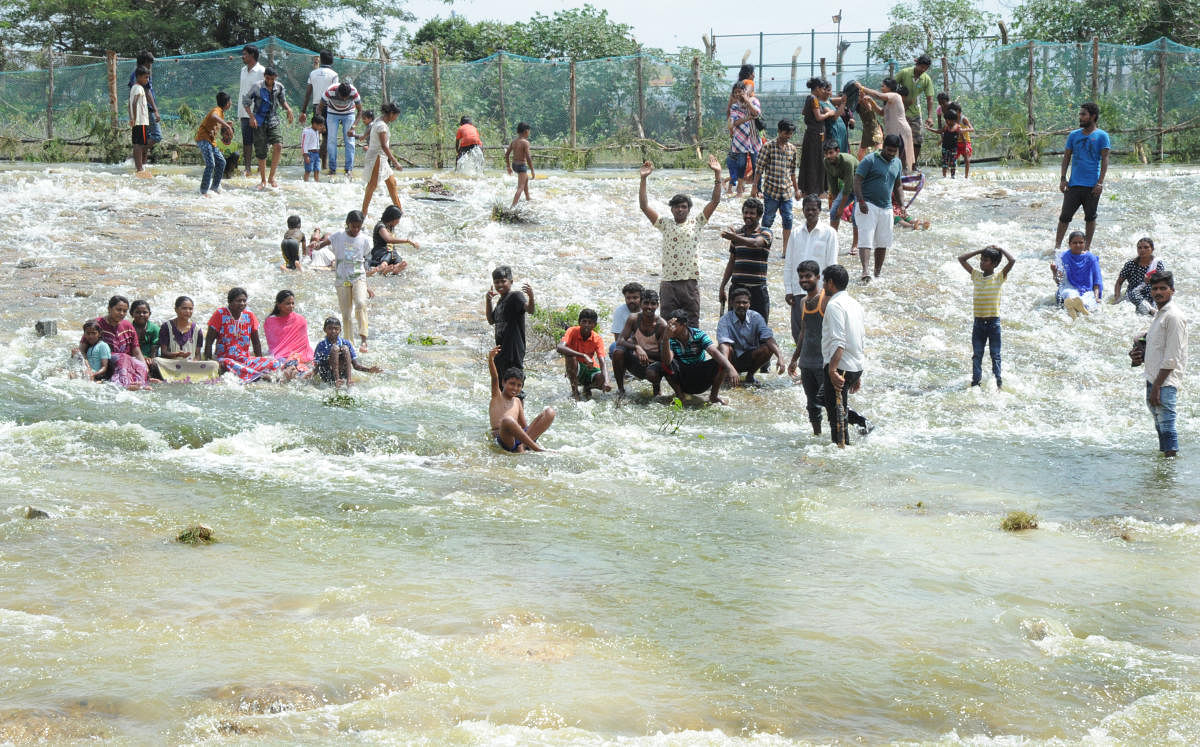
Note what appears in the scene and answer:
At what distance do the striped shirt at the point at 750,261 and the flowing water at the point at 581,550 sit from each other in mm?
1058

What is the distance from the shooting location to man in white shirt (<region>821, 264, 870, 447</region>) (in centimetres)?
896

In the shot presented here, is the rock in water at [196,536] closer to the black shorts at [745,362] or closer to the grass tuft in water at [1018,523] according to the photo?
the grass tuft in water at [1018,523]

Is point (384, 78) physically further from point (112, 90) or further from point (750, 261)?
point (750, 261)

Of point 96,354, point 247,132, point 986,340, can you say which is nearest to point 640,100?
point 247,132

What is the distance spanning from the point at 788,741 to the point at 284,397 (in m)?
7.07

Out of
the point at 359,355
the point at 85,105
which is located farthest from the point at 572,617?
the point at 85,105

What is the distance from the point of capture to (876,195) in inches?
534

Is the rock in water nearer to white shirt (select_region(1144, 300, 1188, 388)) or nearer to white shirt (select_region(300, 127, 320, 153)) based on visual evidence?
white shirt (select_region(1144, 300, 1188, 388))

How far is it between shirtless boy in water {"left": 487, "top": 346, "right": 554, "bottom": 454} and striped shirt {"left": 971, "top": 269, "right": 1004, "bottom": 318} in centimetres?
427

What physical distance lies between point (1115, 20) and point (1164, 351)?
21.7 metres

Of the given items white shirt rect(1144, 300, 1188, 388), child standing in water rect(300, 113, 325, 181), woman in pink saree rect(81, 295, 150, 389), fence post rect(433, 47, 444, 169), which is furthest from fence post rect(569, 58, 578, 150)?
white shirt rect(1144, 300, 1188, 388)

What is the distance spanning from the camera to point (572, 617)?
5824 mm

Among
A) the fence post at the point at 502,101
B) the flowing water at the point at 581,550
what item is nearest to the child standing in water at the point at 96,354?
the flowing water at the point at 581,550

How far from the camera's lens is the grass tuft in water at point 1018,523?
7348 mm
